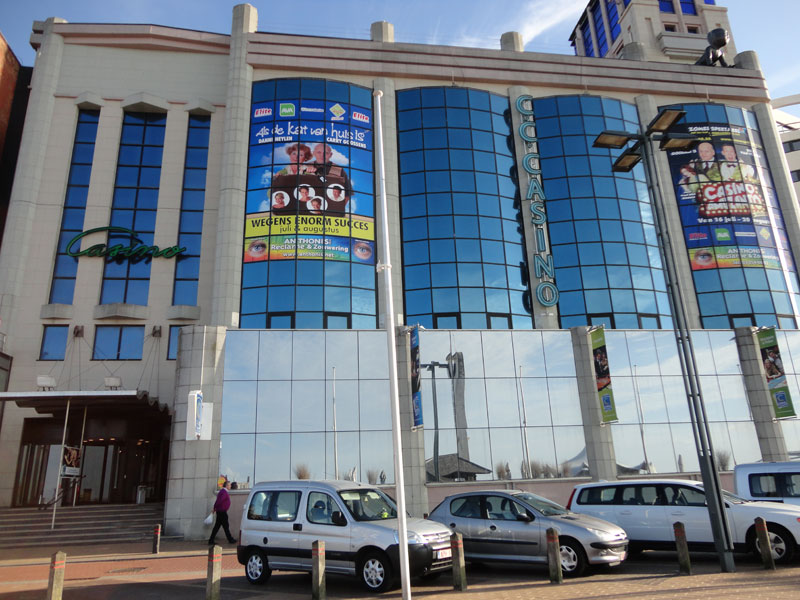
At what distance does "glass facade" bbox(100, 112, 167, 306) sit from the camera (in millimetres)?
28578

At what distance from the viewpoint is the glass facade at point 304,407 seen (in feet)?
72.4

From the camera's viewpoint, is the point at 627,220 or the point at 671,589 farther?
the point at 627,220

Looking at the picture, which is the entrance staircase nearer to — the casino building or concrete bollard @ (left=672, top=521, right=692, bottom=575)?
the casino building

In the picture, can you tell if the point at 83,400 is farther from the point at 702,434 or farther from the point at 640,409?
the point at 640,409

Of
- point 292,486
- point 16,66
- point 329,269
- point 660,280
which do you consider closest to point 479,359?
point 329,269

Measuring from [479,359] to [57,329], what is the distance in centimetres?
2033

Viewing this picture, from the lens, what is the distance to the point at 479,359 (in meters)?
25.1

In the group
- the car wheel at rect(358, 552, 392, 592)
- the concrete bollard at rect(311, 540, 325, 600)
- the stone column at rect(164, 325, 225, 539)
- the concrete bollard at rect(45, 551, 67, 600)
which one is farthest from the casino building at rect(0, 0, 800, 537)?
the concrete bollard at rect(311, 540, 325, 600)

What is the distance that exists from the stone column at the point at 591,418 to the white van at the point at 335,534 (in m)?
15.4

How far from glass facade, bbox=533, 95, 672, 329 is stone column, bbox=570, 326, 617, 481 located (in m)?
2.89

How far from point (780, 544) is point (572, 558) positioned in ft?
13.4

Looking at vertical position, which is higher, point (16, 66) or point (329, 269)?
point (16, 66)

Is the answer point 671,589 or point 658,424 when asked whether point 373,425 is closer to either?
point 658,424

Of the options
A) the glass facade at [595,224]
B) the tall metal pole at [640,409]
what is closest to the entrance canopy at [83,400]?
the glass facade at [595,224]
